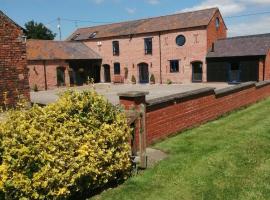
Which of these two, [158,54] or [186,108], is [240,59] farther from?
[186,108]

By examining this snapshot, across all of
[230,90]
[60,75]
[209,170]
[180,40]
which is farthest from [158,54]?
[209,170]

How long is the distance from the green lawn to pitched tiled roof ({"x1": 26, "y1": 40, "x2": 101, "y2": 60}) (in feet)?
94.4

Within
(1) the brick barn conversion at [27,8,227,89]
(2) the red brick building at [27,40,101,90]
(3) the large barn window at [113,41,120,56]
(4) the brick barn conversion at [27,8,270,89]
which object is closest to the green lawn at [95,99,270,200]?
(4) the brick barn conversion at [27,8,270,89]

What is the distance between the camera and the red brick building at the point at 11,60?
1227 cm

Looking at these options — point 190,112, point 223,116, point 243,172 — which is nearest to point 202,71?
point 223,116

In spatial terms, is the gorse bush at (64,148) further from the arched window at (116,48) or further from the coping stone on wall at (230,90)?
the arched window at (116,48)

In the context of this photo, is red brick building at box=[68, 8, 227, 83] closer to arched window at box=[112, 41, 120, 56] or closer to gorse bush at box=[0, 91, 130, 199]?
arched window at box=[112, 41, 120, 56]

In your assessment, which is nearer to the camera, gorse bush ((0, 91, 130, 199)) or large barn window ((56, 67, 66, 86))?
gorse bush ((0, 91, 130, 199))

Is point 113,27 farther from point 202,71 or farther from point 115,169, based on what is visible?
point 115,169

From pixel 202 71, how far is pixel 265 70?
21.1 ft

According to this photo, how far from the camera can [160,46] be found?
124ft

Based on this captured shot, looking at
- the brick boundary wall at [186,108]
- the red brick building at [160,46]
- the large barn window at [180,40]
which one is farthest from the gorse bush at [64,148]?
the large barn window at [180,40]

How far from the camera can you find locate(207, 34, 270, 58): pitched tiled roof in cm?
3119

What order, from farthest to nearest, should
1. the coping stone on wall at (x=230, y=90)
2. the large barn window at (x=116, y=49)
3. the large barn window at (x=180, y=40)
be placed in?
the large barn window at (x=116, y=49)
the large barn window at (x=180, y=40)
the coping stone on wall at (x=230, y=90)
